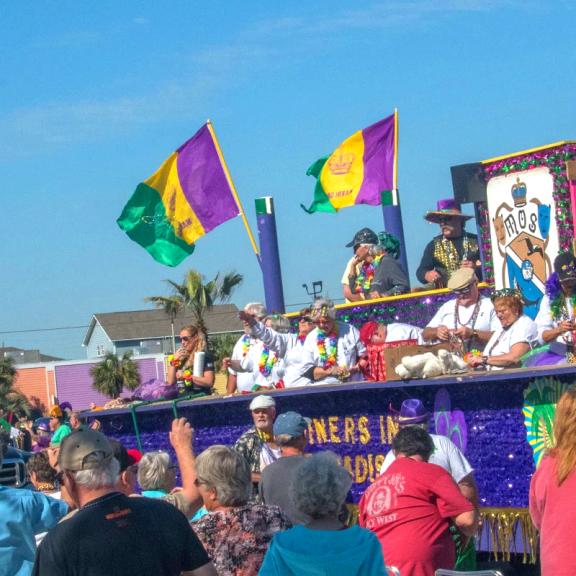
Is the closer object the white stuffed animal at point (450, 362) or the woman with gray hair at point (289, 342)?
the white stuffed animal at point (450, 362)

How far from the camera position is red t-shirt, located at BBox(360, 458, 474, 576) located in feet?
19.0

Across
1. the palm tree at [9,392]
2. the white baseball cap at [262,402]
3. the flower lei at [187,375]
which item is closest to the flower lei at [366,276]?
the flower lei at [187,375]

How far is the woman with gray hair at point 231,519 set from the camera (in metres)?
4.79

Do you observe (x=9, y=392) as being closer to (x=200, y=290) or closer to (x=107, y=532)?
(x=200, y=290)

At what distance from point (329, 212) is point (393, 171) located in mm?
1018

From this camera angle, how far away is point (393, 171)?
1438 centimetres

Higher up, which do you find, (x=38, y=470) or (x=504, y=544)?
(x=38, y=470)

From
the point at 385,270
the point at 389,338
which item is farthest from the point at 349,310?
the point at 389,338

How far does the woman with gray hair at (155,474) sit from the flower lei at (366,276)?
19.2 ft

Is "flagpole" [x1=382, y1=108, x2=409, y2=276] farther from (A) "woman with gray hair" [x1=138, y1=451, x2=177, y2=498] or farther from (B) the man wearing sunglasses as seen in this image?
(B) the man wearing sunglasses

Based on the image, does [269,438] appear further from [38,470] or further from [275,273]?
[275,273]

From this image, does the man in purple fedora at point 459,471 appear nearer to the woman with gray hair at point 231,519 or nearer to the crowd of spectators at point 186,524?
the crowd of spectators at point 186,524

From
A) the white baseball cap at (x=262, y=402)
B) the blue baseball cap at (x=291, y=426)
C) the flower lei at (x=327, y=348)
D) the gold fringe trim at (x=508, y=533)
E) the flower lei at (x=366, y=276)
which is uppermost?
the flower lei at (x=366, y=276)

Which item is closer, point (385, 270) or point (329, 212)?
point (385, 270)
